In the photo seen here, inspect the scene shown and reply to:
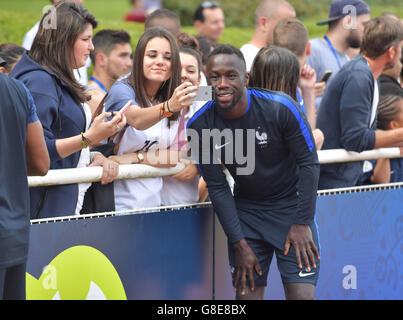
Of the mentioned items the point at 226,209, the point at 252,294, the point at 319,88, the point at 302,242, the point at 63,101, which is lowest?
the point at 252,294

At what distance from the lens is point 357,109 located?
480 centimetres

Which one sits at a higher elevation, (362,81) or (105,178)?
(362,81)

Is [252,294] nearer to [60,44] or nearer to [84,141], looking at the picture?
[84,141]

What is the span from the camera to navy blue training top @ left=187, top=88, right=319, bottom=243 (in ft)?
12.6

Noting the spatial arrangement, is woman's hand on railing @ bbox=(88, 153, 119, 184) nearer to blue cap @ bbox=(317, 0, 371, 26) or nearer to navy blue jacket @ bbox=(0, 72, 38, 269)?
navy blue jacket @ bbox=(0, 72, 38, 269)

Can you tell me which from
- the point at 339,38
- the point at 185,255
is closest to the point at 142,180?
the point at 185,255

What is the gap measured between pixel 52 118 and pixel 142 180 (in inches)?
27.9

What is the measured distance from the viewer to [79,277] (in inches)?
149

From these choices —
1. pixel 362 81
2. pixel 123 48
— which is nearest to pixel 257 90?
pixel 362 81

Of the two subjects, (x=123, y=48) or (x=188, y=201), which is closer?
(x=188, y=201)
